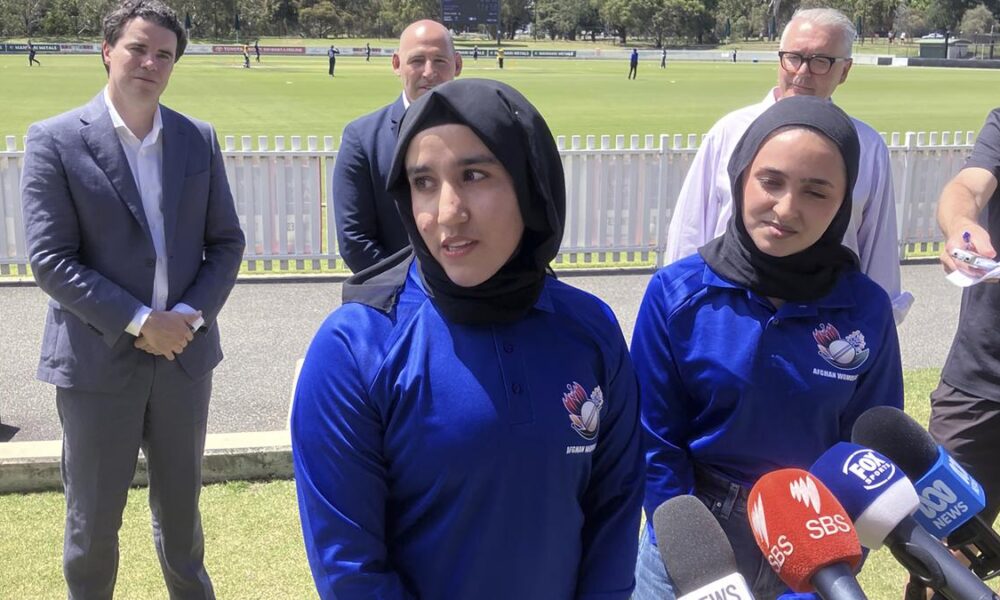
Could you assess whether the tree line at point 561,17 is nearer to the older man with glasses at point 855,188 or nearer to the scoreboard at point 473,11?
the scoreboard at point 473,11

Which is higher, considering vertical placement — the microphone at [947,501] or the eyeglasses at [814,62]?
the eyeglasses at [814,62]

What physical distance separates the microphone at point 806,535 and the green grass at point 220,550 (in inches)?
115

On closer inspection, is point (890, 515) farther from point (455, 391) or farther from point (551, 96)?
point (551, 96)

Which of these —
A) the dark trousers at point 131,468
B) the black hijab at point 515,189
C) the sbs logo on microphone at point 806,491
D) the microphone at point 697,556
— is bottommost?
the dark trousers at point 131,468

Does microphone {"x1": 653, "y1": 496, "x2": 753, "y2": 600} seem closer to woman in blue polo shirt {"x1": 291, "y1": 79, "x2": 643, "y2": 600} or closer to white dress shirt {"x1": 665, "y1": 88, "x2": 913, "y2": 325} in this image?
woman in blue polo shirt {"x1": 291, "y1": 79, "x2": 643, "y2": 600}

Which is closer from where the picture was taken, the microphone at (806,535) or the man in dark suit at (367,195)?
the microphone at (806,535)

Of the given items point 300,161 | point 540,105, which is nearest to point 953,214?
point 300,161

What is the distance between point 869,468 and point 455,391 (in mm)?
774

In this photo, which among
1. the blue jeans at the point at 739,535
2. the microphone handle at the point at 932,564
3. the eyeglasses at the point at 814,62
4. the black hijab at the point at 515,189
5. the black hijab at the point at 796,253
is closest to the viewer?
the microphone handle at the point at 932,564

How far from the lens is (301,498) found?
188 centimetres

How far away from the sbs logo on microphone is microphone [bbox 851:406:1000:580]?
0.69ft

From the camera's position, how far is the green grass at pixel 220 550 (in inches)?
155

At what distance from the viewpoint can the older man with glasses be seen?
393cm

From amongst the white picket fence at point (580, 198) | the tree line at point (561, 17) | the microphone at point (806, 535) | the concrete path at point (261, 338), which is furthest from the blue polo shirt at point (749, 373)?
the tree line at point (561, 17)
